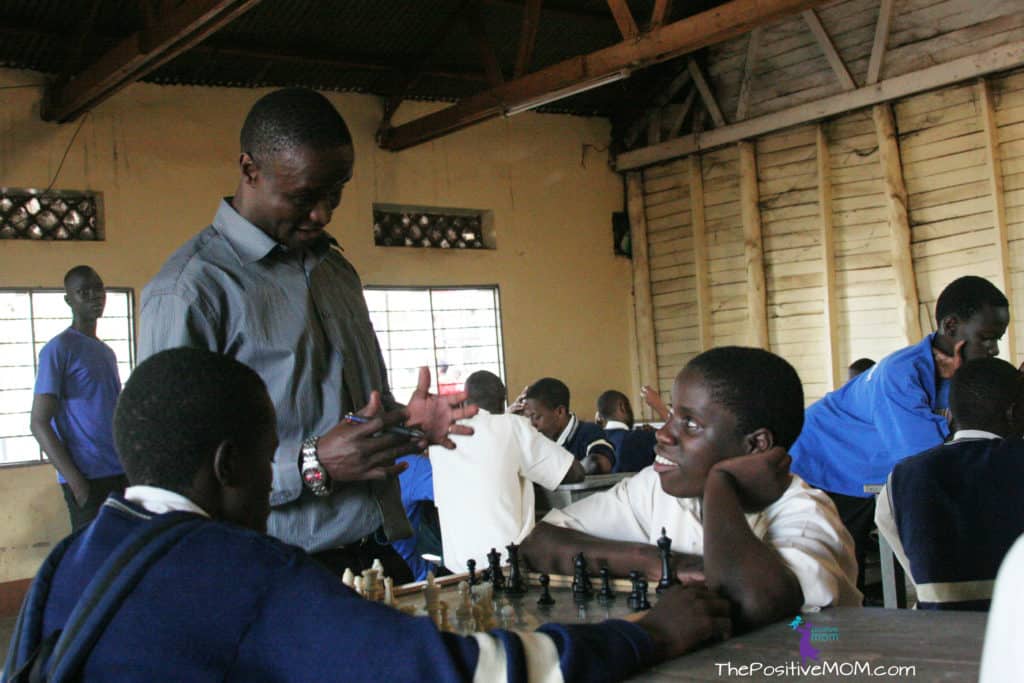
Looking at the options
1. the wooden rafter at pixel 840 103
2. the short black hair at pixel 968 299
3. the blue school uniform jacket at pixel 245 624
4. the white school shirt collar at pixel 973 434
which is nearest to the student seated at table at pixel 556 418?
the short black hair at pixel 968 299

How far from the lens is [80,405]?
6.11 meters

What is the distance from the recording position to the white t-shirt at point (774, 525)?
2.02 meters

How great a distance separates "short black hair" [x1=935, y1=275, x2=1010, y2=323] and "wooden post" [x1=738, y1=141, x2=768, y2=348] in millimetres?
5418

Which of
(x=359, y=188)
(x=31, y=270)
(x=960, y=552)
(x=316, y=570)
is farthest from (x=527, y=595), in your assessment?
(x=359, y=188)

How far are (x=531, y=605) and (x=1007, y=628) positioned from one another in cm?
148

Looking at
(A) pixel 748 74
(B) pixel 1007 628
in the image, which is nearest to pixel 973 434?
(B) pixel 1007 628

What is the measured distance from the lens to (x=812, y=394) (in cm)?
998

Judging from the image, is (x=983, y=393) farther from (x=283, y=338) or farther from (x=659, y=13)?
(x=659, y=13)

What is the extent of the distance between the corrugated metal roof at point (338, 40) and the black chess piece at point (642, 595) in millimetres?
6675

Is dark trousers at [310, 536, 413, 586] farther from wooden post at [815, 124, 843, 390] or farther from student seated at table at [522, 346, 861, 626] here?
wooden post at [815, 124, 843, 390]

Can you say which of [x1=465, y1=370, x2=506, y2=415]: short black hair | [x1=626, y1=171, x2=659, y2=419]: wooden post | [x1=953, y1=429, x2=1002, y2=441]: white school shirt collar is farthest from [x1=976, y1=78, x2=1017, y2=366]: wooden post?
[x1=953, y1=429, x2=1002, y2=441]: white school shirt collar

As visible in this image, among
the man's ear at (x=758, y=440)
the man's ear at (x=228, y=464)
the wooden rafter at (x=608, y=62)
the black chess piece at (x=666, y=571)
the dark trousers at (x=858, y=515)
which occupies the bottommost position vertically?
the dark trousers at (x=858, y=515)

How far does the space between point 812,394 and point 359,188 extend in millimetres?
4703

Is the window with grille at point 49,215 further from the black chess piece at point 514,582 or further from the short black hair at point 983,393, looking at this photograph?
the short black hair at point 983,393
